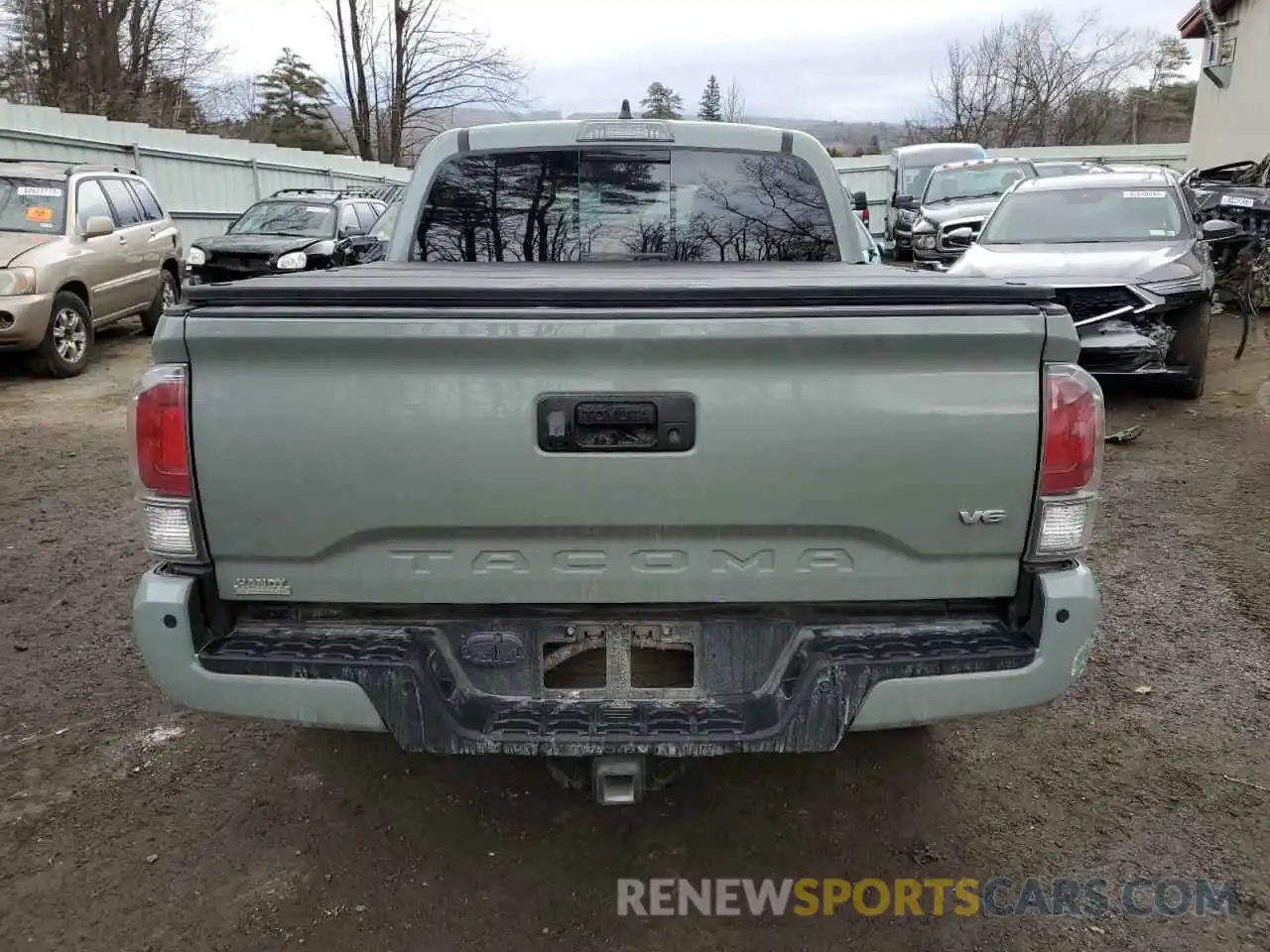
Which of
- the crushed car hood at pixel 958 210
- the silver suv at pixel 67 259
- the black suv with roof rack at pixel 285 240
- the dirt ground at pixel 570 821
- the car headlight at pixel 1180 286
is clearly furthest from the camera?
the crushed car hood at pixel 958 210

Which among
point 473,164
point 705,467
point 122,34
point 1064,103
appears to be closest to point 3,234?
point 473,164

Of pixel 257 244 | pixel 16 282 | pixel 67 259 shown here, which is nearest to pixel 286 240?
pixel 257 244

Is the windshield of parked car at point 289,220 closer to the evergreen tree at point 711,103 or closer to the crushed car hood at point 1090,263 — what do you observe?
the crushed car hood at point 1090,263

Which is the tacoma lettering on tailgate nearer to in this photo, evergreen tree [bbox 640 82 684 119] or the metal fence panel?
the metal fence panel

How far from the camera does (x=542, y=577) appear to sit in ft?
7.84

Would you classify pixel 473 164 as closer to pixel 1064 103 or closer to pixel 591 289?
pixel 591 289

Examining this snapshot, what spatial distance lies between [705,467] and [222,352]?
1.13m

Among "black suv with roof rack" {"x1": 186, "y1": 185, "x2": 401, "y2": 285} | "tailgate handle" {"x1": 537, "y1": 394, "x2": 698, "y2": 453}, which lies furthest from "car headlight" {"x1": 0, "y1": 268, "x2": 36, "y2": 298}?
"tailgate handle" {"x1": 537, "y1": 394, "x2": 698, "y2": 453}

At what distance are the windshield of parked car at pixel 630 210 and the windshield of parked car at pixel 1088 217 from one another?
557 centimetres

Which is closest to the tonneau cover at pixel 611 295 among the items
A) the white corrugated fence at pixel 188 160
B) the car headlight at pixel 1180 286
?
the car headlight at pixel 1180 286

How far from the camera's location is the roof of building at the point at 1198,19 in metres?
22.9

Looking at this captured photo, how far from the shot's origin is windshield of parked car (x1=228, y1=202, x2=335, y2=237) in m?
13.9

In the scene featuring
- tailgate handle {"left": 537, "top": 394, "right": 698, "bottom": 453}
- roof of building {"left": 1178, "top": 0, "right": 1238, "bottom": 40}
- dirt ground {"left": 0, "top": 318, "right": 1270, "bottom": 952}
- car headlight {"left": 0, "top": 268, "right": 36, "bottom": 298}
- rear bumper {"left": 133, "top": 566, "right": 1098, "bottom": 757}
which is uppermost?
roof of building {"left": 1178, "top": 0, "right": 1238, "bottom": 40}

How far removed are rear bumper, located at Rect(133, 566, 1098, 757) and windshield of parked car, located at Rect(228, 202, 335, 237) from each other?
12.5m
